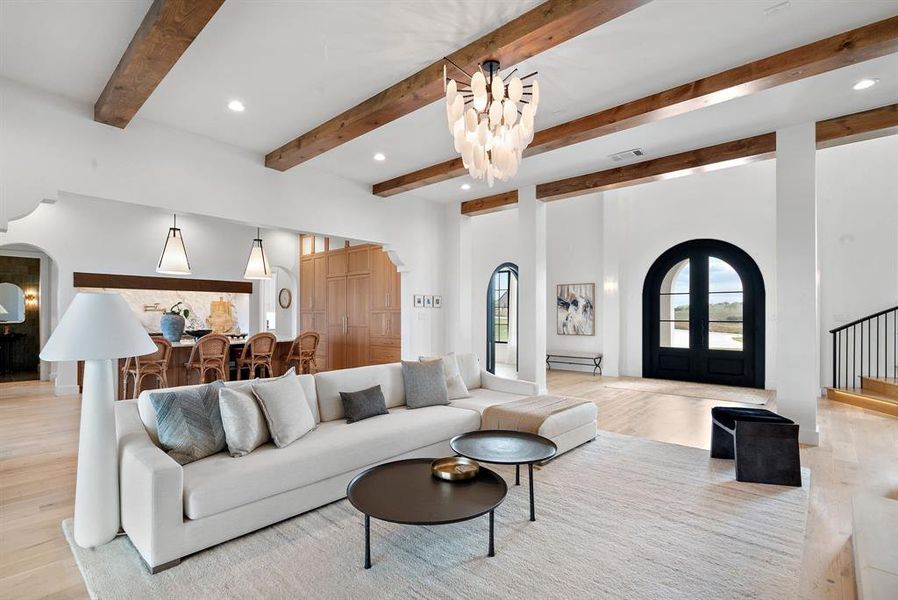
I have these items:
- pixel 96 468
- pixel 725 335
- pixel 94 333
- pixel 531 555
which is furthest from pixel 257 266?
pixel 725 335

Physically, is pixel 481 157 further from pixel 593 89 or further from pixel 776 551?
pixel 776 551

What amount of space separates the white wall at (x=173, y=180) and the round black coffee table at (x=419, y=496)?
12.1 feet

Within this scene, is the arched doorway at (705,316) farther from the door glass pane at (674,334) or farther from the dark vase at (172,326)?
the dark vase at (172,326)

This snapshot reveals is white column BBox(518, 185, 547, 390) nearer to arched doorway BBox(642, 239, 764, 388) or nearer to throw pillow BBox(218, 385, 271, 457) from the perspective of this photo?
arched doorway BBox(642, 239, 764, 388)

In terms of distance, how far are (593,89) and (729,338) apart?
6.23 m

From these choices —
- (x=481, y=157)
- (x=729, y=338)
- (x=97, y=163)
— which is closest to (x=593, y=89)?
(x=481, y=157)

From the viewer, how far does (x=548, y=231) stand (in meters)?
10.4

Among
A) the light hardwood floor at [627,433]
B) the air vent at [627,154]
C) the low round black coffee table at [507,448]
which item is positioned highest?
the air vent at [627,154]

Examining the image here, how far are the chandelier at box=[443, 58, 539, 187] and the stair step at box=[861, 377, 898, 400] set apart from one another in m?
6.39

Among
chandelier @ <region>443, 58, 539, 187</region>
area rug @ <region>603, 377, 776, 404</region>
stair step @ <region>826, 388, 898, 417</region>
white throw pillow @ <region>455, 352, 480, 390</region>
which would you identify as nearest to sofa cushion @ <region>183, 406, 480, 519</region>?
white throw pillow @ <region>455, 352, 480, 390</region>

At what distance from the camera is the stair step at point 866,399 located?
18.4 ft

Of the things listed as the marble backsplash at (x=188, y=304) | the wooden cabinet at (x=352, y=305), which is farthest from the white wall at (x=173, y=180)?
the marble backsplash at (x=188, y=304)

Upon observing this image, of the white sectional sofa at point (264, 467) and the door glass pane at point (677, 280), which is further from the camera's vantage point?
the door glass pane at point (677, 280)

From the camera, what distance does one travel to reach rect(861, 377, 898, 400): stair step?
5912 mm
